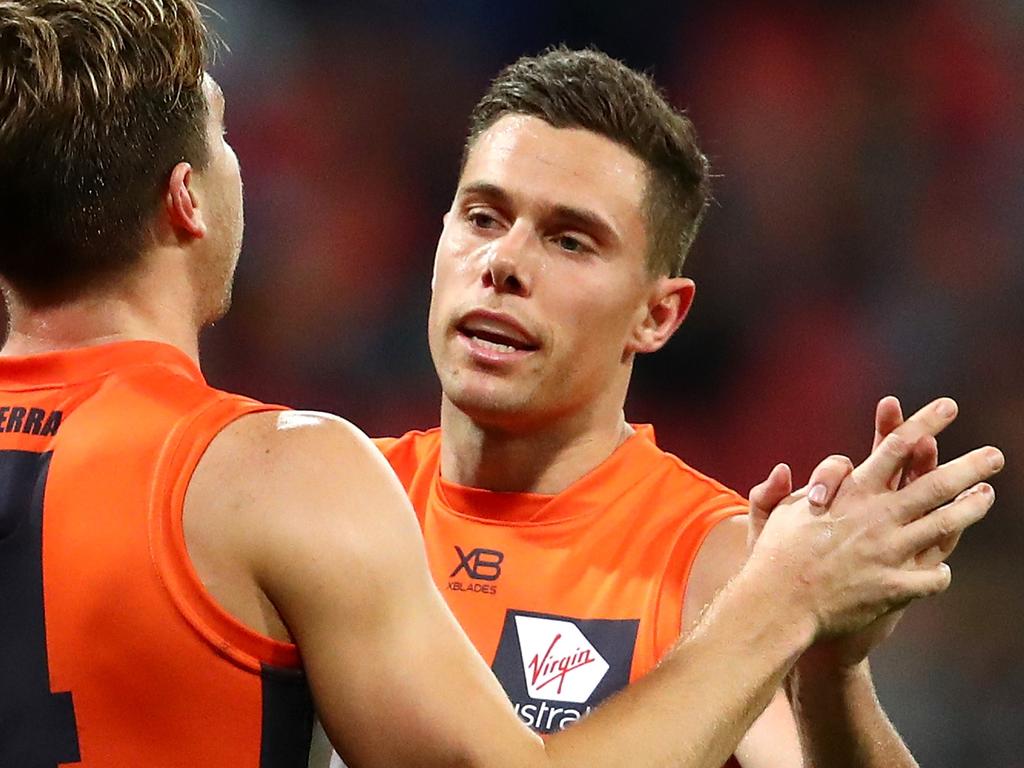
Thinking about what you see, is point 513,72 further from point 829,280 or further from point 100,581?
point 829,280

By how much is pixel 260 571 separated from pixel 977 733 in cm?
427

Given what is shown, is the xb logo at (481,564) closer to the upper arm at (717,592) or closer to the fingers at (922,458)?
the upper arm at (717,592)

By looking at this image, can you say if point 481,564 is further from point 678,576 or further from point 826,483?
point 826,483

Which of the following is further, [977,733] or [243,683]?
[977,733]

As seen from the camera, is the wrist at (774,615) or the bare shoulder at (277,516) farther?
the wrist at (774,615)

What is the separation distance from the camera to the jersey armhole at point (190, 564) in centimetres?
177

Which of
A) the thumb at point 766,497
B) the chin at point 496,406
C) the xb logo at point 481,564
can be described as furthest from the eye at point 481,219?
the thumb at point 766,497

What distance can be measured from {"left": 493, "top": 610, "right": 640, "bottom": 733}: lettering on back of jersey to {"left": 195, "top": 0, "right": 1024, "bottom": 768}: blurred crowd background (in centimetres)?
350

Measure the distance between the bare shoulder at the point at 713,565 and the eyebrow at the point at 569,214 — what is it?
654 millimetres

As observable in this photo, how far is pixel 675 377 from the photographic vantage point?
6230 mm

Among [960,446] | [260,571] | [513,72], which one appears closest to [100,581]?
[260,571]

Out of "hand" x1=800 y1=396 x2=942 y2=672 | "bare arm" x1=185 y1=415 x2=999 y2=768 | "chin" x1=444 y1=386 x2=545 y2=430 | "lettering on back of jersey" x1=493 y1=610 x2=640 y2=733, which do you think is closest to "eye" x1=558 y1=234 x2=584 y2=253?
"chin" x1=444 y1=386 x2=545 y2=430

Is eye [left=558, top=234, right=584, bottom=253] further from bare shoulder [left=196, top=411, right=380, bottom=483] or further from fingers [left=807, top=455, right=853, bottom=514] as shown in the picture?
bare shoulder [left=196, top=411, right=380, bottom=483]

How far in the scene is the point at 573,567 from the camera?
2.71 meters
